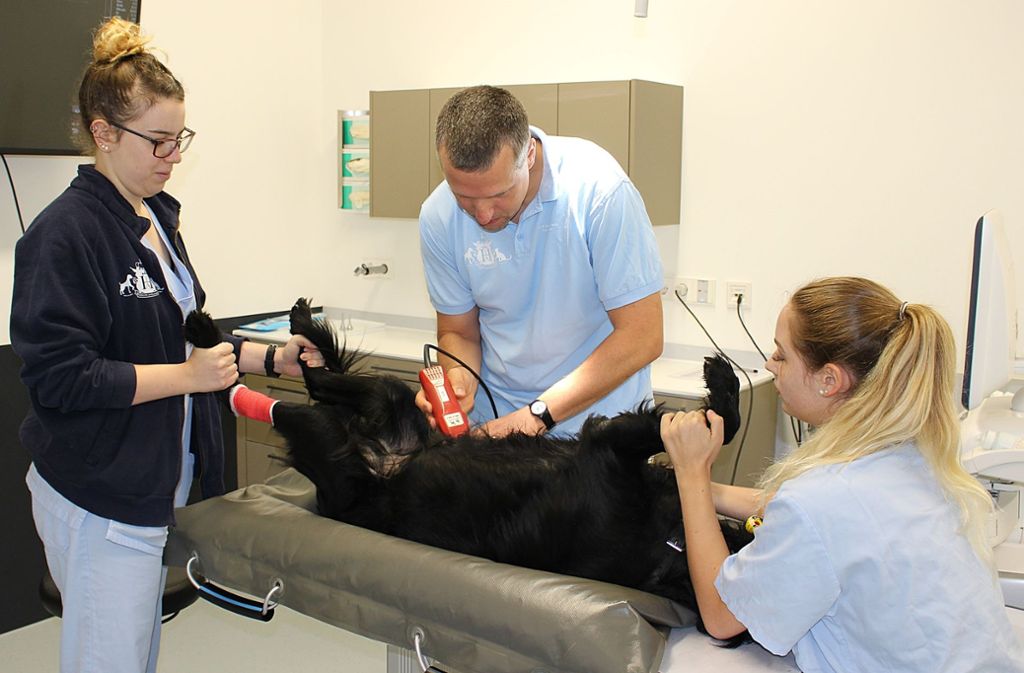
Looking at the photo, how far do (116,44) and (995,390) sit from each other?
5.91ft

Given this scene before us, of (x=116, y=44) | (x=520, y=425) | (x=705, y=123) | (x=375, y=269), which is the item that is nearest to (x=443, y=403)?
(x=520, y=425)

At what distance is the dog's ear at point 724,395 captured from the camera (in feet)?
4.85

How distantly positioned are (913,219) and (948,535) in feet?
6.62

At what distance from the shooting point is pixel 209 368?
1633 mm

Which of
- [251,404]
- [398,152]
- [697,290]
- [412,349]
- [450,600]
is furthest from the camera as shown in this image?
[398,152]

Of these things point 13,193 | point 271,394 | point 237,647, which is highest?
point 13,193

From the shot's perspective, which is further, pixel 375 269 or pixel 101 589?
pixel 375 269

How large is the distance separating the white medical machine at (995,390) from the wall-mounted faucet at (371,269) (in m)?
2.76

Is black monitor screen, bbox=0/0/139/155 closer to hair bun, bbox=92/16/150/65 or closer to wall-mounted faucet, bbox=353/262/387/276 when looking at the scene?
hair bun, bbox=92/16/150/65

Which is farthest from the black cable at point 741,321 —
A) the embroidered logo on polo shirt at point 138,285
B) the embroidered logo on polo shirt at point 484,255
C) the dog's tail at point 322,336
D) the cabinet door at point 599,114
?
the embroidered logo on polo shirt at point 138,285

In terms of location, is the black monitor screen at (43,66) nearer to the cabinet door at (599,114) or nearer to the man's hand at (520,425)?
the cabinet door at (599,114)

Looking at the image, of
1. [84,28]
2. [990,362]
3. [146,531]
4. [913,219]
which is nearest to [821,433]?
[990,362]

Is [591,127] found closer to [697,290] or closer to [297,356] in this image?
[697,290]

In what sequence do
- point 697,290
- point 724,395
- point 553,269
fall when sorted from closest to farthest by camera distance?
point 724,395 → point 553,269 → point 697,290
